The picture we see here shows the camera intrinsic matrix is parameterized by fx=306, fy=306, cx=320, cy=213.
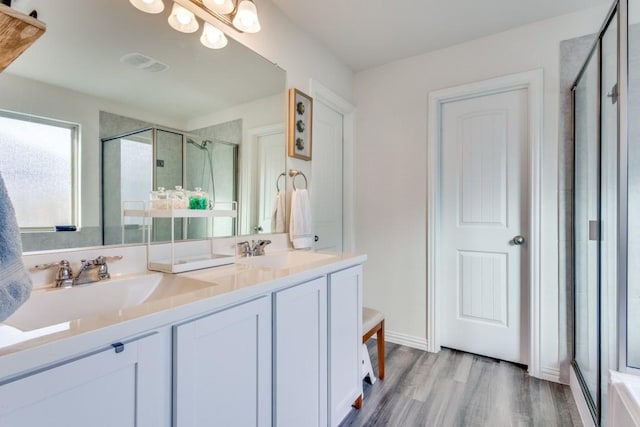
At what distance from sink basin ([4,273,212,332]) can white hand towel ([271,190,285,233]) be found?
2.76 ft

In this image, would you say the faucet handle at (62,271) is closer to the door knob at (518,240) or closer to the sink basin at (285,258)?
the sink basin at (285,258)

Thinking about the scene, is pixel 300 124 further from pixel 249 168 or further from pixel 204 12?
pixel 204 12

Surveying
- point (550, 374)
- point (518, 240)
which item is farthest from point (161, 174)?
point (550, 374)

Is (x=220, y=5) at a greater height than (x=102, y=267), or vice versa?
(x=220, y=5)

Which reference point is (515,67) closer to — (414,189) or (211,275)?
(414,189)

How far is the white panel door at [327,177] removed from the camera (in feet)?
7.73

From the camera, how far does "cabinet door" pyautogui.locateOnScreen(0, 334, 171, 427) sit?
54 centimetres

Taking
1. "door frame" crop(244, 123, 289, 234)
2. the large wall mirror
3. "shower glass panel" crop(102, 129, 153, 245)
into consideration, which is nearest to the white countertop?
"shower glass panel" crop(102, 129, 153, 245)

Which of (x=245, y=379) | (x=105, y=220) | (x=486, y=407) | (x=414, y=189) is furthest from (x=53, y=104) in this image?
(x=486, y=407)

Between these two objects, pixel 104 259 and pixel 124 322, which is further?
pixel 104 259

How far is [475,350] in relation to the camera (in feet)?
7.59

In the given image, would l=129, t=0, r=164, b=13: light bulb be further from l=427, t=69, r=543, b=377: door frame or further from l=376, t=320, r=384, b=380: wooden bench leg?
l=376, t=320, r=384, b=380: wooden bench leg

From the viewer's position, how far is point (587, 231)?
1680mm

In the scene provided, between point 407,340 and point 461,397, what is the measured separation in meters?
0.70
